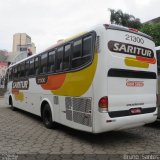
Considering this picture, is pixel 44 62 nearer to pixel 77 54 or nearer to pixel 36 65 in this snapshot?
pixel 36 65

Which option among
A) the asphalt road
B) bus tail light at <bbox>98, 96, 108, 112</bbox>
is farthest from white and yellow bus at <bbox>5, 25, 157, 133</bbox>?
the asphalt road

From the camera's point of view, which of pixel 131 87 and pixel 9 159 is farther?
pixel 131 87

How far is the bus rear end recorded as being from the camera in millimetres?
6410

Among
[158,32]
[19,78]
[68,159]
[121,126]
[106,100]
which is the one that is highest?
[158,32]

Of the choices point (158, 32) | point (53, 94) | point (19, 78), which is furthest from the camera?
point (158, 32)

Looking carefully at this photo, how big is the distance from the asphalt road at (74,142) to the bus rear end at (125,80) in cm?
57

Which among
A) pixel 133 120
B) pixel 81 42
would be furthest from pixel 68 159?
pixel 81 42

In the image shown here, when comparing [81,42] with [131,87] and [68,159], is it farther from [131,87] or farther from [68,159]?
[68,159]

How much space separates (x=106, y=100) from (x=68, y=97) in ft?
5.37

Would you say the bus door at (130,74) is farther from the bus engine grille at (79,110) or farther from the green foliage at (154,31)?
the green foliage at (154,31)

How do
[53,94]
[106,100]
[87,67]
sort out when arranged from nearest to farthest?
[106,100], [87,67], [53,94]

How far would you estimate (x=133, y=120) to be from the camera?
22.5 ft

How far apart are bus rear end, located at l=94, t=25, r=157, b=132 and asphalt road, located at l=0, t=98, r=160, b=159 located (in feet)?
1.87

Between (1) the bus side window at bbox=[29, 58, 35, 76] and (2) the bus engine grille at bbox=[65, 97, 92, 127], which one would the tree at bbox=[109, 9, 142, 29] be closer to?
(1) the bus side window at bbox=[29, 58, 35, 76]
